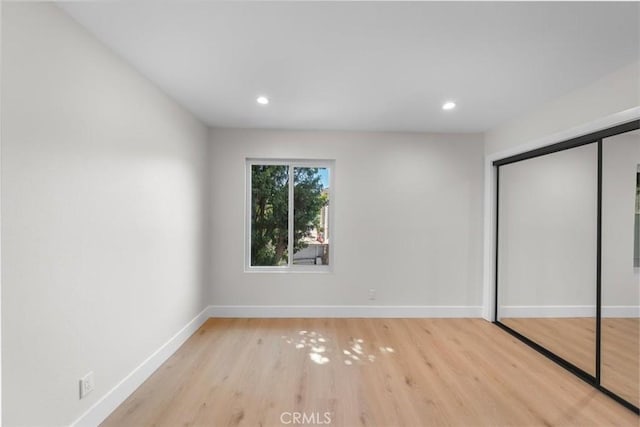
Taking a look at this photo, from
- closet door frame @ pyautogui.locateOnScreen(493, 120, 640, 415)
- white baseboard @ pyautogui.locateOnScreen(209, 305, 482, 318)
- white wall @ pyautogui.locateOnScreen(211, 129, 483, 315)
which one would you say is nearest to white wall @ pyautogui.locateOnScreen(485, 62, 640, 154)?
closet door frame @ pyautogui.locateOnScreen(493, 120, 640, 415)

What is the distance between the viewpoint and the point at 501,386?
228cm

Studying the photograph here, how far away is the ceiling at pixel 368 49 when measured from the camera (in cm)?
154

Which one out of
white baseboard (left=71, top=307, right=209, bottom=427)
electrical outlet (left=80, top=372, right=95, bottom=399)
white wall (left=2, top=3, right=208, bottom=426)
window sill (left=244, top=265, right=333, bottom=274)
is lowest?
white baseboard (left=71, top=307, right=209, bottom=427)

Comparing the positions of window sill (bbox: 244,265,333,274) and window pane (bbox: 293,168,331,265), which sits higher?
window pane (bbox: 293,168,331,265)

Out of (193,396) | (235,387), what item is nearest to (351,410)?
(235,387)

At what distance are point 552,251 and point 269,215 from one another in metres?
3.27

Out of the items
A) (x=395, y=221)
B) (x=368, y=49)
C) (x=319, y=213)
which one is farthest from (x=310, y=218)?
(x=368, y=49)

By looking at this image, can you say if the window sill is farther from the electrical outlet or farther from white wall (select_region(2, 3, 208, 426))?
the electrical outlet

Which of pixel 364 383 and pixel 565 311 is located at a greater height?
pixel 565 311

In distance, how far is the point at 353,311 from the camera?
3771 mm

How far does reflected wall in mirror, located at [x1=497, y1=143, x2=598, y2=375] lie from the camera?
2586 mm

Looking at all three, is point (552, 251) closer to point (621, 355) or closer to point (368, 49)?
point (621, 355)

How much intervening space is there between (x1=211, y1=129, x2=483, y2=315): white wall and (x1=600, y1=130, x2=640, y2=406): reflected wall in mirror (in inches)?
59.5

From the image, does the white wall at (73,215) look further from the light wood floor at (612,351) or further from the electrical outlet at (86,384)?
the light wood floor at (612,351)
